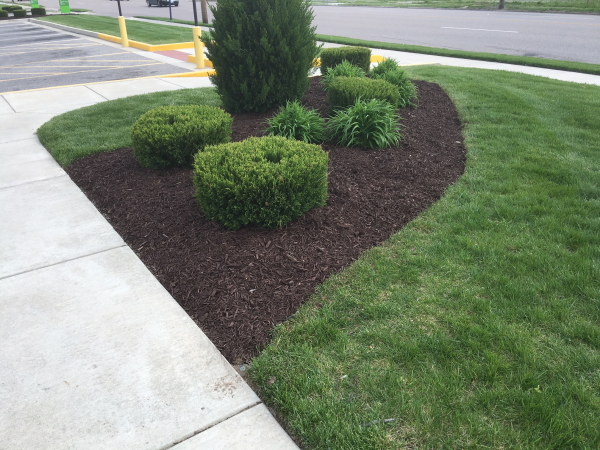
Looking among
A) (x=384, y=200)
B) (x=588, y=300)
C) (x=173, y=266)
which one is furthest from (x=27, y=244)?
(x=588, y=300)

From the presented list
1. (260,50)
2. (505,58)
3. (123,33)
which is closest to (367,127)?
(260,50)

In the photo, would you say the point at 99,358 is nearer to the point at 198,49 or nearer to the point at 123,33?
the point at 198,49

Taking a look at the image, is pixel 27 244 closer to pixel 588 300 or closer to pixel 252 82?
pixel 252 82

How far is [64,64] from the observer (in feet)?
45.4

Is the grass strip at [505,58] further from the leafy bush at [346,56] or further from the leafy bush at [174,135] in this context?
the leafy bush at [174,135]

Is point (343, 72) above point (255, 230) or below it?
above

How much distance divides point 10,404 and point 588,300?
359 cm

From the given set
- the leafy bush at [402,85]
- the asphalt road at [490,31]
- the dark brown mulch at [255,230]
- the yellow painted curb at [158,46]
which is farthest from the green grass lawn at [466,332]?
the yellow painted curb at [158,46]

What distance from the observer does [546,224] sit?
4.13 meters

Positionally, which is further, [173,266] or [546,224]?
[546,224]

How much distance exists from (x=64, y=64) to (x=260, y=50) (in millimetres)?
9932

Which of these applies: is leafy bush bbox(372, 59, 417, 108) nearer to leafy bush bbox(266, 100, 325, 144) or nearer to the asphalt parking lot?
leafy bush bbox(266, 100, 325, 144)

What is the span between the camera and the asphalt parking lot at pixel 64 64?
1166 centimetres

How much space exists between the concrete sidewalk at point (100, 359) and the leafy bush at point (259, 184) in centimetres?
82
